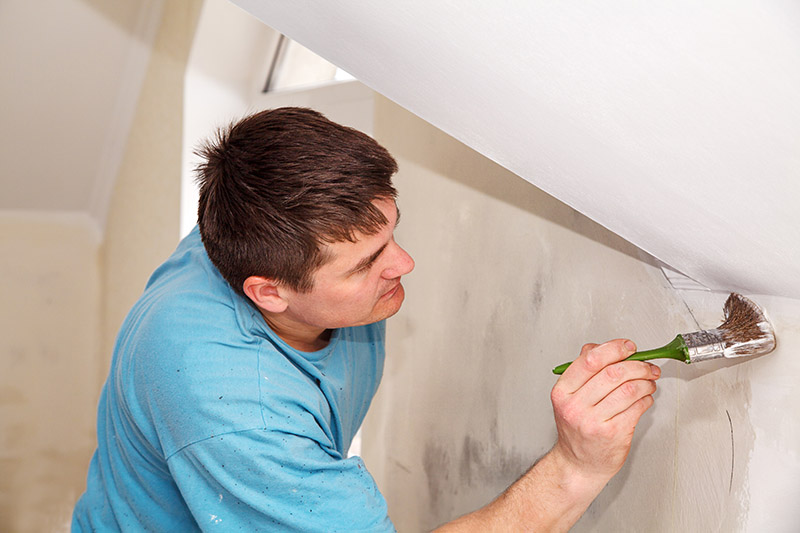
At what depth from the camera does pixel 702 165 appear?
713 mm

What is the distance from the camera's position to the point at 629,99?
2.23 feet

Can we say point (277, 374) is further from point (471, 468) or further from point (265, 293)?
point (471, 468)

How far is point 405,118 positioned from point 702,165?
39.1 inches

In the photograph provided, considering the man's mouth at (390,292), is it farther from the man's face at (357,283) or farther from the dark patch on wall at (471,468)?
the dark patch on wall at (471,468)

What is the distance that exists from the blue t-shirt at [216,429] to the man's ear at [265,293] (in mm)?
26

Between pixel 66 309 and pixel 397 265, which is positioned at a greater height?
pixel 397 265

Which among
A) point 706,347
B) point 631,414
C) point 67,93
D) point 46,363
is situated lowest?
point 46,363

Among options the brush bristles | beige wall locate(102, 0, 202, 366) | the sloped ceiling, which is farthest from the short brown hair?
beige wall locate(102, 0, 202, 366)

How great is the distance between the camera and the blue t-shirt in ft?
3.14

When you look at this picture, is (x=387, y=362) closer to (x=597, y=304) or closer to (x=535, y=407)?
(x=535, y=407)

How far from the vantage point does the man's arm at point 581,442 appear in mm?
962

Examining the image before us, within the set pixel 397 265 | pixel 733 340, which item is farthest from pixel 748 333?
pixel 397 265

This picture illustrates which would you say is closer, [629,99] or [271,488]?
[629,99]

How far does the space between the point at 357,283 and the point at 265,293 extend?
0.45 ft
